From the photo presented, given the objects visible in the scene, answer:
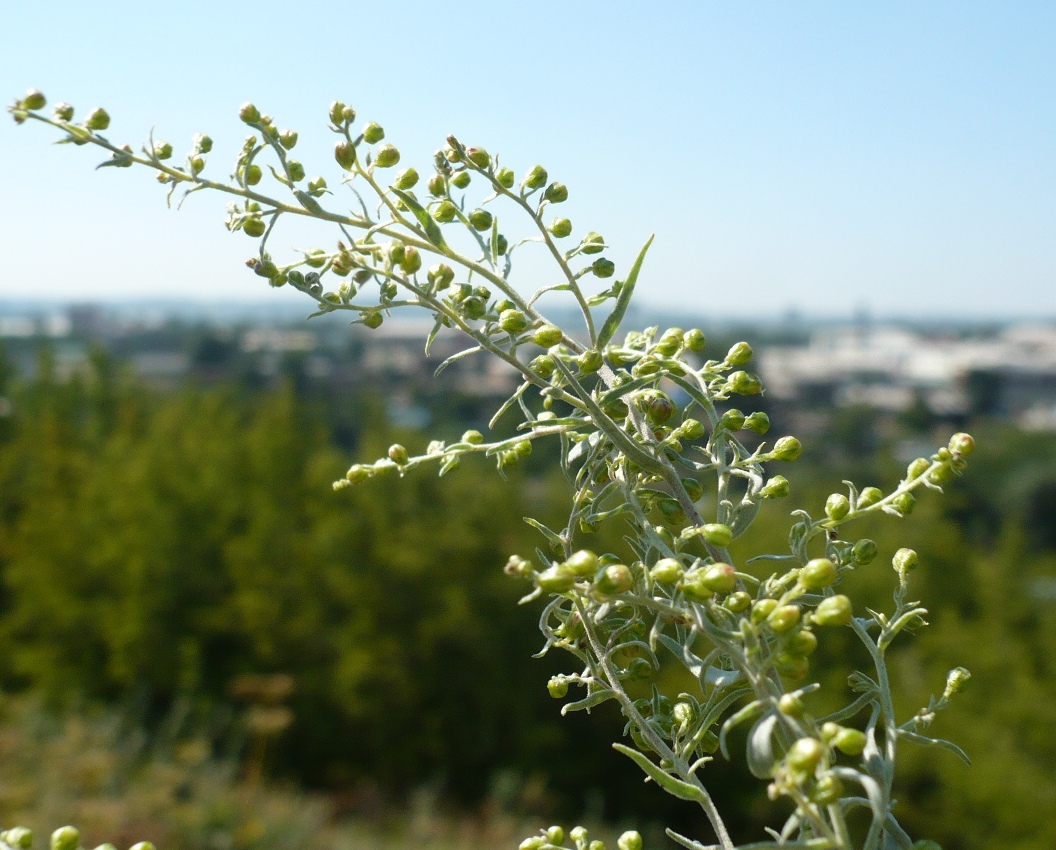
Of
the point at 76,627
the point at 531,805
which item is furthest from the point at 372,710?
the point at 76,627

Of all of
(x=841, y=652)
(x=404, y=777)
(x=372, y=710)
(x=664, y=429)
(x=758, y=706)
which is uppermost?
(x=664, y=429)

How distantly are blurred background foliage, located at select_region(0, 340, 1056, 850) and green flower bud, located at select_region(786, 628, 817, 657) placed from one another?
12.9 metres

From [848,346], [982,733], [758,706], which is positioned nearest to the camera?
[758,706]

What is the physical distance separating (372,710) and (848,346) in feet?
287

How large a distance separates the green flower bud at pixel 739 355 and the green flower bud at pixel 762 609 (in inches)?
16.9

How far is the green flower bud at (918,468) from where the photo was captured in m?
1.21

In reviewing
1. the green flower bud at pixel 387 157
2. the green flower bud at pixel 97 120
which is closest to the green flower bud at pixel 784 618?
the green flower bud at pixel 387 157

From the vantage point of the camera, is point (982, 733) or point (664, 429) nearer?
point (664, 429)

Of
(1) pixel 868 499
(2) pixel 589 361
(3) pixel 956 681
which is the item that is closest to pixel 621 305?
(2) pixel 589 361

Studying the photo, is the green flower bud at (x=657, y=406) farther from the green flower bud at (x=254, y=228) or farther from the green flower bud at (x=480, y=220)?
the green flower bud at (x=254, y=228)

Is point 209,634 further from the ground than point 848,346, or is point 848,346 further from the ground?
point 848,346

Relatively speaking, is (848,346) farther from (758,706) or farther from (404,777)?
(758,706)

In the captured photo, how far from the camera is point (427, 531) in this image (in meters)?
18.1

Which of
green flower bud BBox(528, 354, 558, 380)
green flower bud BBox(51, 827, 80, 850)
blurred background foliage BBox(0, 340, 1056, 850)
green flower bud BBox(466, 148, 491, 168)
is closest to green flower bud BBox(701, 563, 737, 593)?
green flower bud BBox(528, 354, 558, 380)
